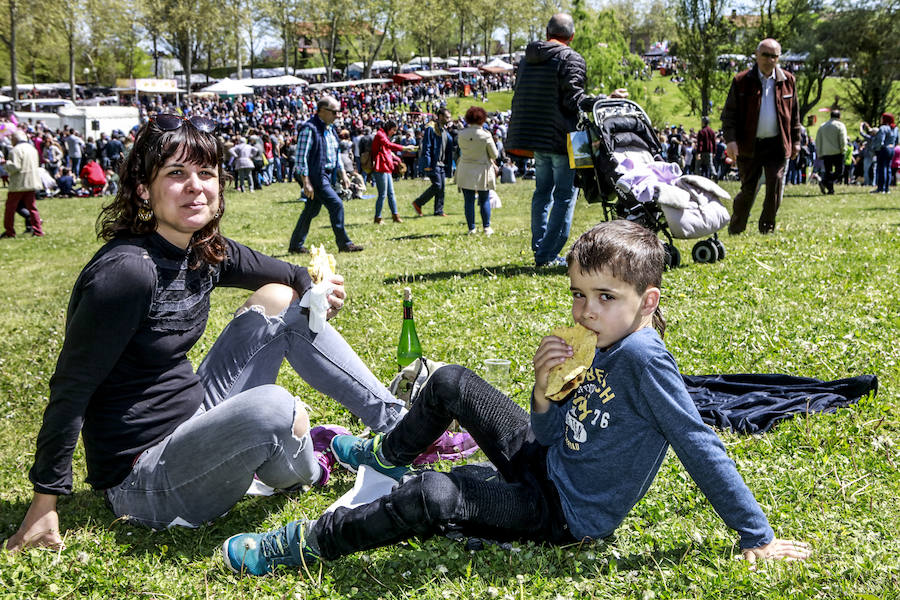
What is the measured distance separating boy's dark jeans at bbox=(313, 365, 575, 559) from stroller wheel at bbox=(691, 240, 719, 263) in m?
5.67

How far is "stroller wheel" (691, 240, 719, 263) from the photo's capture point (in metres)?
8.26

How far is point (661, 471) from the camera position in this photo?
374cm

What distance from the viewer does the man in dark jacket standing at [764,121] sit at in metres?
9.52

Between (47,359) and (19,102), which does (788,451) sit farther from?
(19,102)

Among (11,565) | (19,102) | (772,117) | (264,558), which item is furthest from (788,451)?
(19,102)

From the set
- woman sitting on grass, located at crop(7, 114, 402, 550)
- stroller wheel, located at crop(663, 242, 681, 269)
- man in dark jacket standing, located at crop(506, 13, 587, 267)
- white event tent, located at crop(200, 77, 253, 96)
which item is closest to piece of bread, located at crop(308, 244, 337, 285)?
woman sitting on grass, located at crop(7, 114, 402, 550)

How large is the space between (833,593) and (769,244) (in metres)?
7.29

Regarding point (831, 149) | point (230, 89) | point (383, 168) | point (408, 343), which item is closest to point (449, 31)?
point (230, 89)

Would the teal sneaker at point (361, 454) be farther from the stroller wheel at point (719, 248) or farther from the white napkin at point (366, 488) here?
the stroller wheel at point (719, 248)

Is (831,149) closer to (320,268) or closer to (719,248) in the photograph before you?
(719,248)

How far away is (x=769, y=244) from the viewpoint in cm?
927

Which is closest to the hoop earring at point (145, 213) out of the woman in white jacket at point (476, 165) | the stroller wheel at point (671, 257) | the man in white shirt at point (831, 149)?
the stroller wheel at point (671, 257)

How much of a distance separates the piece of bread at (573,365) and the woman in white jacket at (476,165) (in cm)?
973

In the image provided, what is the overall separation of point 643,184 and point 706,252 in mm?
1236
